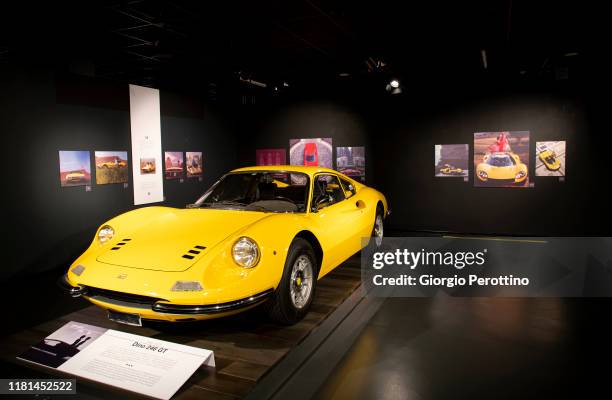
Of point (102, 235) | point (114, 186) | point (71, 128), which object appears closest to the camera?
point (102, 235)

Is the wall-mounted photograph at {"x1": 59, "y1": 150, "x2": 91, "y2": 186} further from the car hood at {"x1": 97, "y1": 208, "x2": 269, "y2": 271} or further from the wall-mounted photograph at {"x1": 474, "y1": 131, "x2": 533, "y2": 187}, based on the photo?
the wall-mounted photograph at {"x1": 474, "y1": 131, "x2": 533, "y2": 187}

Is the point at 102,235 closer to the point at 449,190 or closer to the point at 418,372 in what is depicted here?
the point at 418,372

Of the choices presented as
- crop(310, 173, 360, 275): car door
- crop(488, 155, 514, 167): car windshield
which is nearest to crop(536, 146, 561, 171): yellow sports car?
crop(488, 155, 514, 167): car windshield

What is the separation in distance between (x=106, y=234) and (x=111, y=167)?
3267 mm

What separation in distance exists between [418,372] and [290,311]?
106 cm

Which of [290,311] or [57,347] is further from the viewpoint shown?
[290,311]

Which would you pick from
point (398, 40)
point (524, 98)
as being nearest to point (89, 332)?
point (398, 40)

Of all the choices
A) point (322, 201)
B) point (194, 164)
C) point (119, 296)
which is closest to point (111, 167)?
point (194, 164)

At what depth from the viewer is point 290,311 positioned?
128 inches

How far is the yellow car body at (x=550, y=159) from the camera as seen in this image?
6.86 meters

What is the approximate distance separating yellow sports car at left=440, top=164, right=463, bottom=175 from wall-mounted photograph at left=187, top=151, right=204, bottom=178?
4.82 metres

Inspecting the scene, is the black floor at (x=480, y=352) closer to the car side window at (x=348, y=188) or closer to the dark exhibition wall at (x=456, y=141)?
the car side window at (x=348, y=188)

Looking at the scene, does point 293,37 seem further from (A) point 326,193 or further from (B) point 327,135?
(B) point 327,135

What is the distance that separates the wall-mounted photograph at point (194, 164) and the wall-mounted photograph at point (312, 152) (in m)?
1.94
